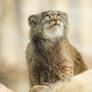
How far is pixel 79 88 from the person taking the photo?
423cm

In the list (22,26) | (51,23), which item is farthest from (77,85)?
(22,26)

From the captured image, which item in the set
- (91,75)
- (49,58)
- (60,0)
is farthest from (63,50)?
(60,0)

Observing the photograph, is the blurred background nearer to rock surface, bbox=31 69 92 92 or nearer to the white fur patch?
the white fur patch

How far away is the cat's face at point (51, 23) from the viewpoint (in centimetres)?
524

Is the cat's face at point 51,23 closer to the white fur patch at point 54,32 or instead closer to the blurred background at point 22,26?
the white fur patch at point 54,32

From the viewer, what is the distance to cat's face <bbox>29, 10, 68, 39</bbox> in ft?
17.2

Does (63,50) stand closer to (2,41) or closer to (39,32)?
(39,32)

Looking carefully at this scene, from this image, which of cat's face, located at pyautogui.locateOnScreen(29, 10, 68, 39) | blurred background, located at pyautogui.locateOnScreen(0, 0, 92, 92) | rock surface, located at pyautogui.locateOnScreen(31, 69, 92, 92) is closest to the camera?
rock surface, located at pyautogui.locateOnScreen(31, 69, 92, 92)

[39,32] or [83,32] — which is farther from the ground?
[39,32]

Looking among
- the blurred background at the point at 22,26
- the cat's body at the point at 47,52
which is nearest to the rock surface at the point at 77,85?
the cat's body at the point at 47,52

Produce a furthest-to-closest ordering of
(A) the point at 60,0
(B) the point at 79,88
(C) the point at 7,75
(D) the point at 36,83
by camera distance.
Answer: (A) the point at 60,0, (C) the point at 7,75, (D) the point at 36,83, (B) the point at 79,88

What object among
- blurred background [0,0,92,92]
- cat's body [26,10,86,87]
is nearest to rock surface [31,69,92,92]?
cat's body [26,10,86,87]

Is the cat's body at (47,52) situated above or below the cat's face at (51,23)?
below

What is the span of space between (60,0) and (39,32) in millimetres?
3219
